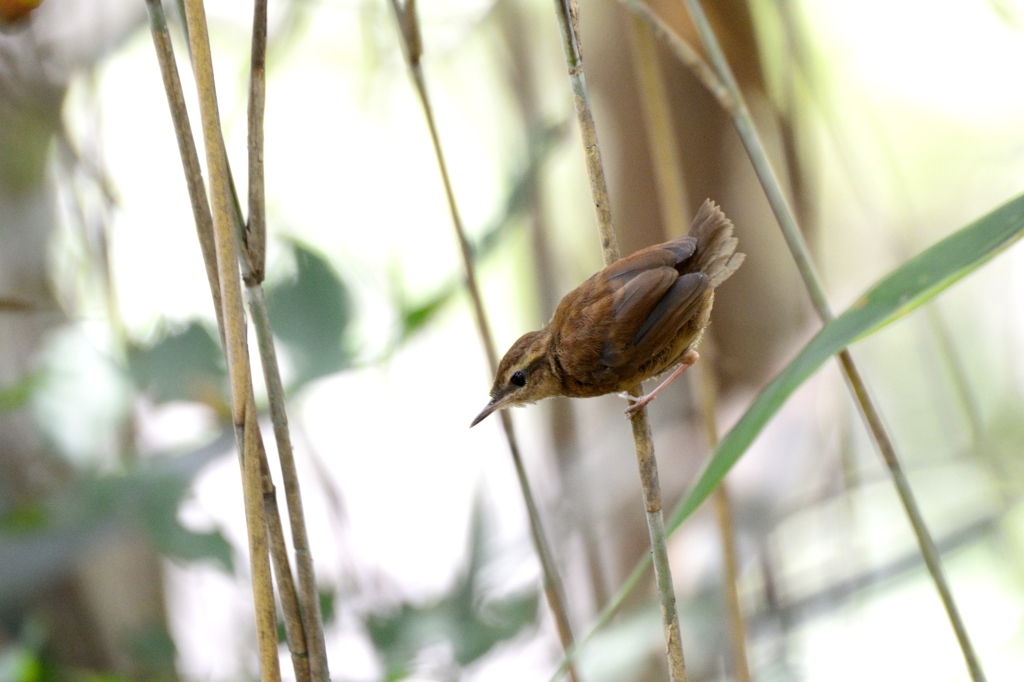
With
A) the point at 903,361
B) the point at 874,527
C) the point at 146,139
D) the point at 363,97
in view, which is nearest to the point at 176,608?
the point at 146,139

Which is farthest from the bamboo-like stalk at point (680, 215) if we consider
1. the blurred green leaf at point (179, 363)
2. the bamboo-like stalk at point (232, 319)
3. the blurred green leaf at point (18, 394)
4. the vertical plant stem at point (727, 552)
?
the blurred green leaf at point (18, 394)

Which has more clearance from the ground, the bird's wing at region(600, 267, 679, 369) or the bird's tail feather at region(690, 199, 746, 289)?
the bird's tail feather at region(690, 199, 746, 289)

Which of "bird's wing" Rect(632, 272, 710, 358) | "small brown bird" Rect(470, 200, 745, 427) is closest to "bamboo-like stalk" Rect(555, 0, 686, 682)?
"small brown bird" Rect(470, 200, 745, 427)

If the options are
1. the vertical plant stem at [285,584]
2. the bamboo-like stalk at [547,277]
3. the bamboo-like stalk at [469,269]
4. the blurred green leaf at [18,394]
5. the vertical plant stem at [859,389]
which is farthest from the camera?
the bamboo-like stalk at [547,277]

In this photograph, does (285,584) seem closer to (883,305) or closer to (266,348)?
(266,348)

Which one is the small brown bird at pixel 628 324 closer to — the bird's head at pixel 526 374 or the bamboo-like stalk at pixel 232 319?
the bird's head at pixel 526 374

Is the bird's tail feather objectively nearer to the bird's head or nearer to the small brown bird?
the small brown bird

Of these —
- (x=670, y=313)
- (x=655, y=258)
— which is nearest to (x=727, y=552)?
Answer: (x=670, y=313)
